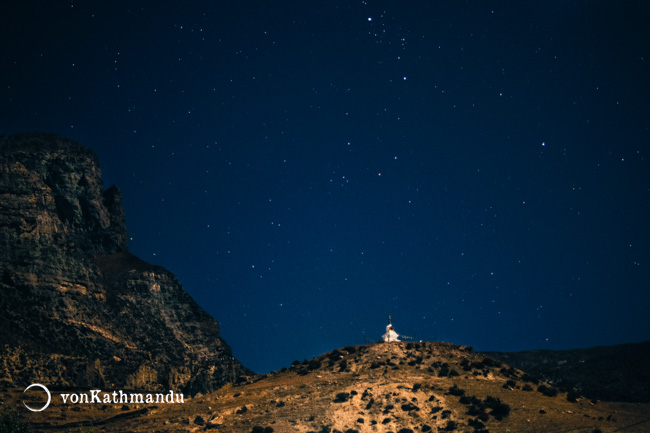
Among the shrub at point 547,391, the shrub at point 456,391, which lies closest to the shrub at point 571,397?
the shrub at point 547,391

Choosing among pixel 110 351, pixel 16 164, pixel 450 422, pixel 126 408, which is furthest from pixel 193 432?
pixel 16 164

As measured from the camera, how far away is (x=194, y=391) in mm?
70500

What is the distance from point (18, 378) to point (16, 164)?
3874cm

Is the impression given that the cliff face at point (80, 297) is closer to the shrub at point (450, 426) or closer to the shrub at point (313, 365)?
the shrub at point (313, 365)

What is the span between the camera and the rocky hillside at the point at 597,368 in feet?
228

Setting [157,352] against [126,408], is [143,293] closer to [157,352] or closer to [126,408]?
[157,352]

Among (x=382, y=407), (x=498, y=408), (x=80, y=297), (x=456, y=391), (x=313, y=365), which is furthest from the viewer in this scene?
(x=80, y=297)

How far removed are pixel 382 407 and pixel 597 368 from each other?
5015 centimetres

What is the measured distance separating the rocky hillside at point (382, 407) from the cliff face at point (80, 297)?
51.5ft

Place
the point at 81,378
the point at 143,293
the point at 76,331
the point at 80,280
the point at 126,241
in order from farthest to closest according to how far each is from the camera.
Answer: the point at 126,241 < the point at 143,293 < the point at 80,280 < the point at 76,331 < the point at 81,378

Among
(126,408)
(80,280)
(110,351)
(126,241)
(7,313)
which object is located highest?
(126,241)

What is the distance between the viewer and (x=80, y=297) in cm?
7556

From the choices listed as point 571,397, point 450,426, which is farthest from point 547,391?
point 450,426

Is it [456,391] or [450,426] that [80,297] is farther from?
[450,426]
